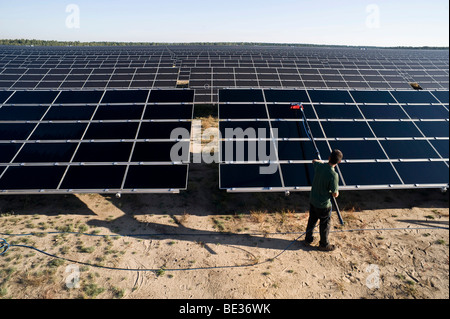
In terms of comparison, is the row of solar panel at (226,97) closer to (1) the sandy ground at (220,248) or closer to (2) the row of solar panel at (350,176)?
(2) the row of solar panel at (350,176)

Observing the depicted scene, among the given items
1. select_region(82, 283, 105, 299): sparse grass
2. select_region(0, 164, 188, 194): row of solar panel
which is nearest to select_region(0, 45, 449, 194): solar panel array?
select_region(0, 164, 188, 194): row of solar panel

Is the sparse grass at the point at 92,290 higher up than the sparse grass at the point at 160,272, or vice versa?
the sparse grass at the point at 160,272

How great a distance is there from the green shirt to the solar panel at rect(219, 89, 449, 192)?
4.44 feet

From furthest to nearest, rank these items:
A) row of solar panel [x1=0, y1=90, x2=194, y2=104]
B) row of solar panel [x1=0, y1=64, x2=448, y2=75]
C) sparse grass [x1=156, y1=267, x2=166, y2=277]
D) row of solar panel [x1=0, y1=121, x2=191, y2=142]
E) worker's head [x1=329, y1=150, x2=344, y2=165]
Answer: row of solar panel [x1=0, y1=64, x2=448, y2=75] → row of solar panel [x1=0, y1=90, x2=194, y2=104] → row of solar panel [x1=0, y1=121, x2=191, y2=142] → sparse grass [x1=156, y1=267, x2=166, y2=277] → worker's head [x1=329, y1=150, x2=344, y2=165]

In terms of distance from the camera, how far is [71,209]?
9484 millimetres

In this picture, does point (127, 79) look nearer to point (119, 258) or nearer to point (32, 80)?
point (32, 80)

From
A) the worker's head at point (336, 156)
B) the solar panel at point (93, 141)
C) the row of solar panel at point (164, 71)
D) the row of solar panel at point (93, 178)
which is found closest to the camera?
the worker's head at point (336, 156)

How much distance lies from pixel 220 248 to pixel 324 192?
400cm

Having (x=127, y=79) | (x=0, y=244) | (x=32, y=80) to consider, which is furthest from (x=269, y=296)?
(x=32, y=80)

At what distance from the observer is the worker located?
658cm

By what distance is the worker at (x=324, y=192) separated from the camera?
21.6 feet

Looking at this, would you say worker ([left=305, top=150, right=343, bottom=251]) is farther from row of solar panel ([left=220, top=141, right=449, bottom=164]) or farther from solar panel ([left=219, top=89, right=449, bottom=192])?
row of solar panel ([left=220, top=141, right=449, bottom=164])

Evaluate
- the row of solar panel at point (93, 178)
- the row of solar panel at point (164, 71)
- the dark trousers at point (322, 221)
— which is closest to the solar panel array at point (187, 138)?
the row of solar panel at point (93, 178)

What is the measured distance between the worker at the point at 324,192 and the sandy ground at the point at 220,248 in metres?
0.81
